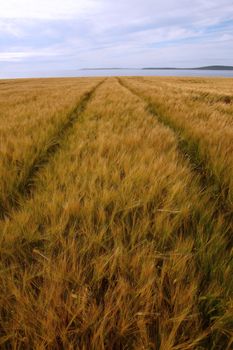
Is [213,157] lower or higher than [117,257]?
higher

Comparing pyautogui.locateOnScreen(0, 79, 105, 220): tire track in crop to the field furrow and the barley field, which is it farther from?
the field furrow

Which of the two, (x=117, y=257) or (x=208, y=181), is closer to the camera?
(x=117, y=257)

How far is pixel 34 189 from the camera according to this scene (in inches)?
63.9

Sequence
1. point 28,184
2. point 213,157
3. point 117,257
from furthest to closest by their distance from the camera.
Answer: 1. point 213,157
2. point 28,184
3. point 117,257

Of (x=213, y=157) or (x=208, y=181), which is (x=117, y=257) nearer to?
(x=208, y=181)

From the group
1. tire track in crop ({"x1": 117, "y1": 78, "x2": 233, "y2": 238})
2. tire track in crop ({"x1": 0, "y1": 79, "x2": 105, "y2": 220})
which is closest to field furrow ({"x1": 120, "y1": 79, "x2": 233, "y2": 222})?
tire track in crop ({"x1": 117, "y1": 78, "x2": 233, "y2": 238})

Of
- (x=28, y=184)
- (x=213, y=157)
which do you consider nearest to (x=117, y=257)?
(x=28, y=184)

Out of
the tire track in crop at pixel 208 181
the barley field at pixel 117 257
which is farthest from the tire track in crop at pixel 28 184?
the tire track in crop at pixel 208 181

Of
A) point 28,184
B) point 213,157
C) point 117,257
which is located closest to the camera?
point 117,257

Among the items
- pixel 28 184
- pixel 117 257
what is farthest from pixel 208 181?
pixel 28 184

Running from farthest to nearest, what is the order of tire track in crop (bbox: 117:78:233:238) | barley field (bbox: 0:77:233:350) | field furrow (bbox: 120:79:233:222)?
field furrow (bbox: 120:79:233:222)
tire track in crop (bbox: 117:78:233:238)
barley field (bbox: 0:77:233:350)

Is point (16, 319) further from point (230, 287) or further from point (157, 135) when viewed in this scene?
point (157, 135)

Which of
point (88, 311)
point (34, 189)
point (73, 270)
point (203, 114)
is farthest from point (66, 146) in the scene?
point (203, 114)

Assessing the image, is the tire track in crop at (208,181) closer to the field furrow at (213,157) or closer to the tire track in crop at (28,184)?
the field furrow at (213,157)
